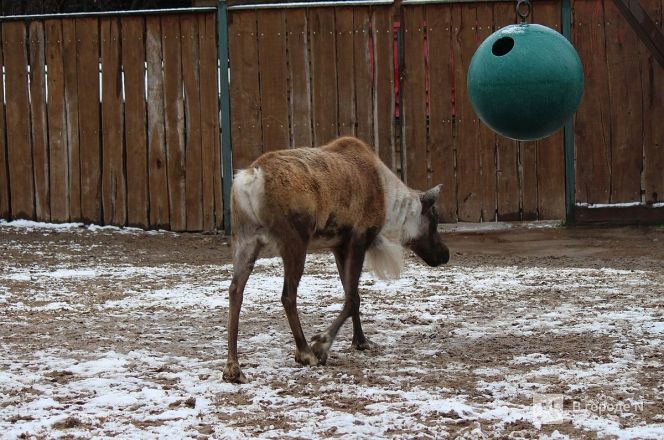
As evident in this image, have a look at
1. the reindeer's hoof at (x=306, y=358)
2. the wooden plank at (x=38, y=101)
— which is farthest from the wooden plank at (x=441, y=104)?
the reindeer's hoof at (x=306, y=358)

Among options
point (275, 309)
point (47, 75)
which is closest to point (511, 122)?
point (275, 309)

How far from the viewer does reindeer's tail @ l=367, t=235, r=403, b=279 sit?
18.7ft

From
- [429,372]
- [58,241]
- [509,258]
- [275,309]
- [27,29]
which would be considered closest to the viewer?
[429,372]

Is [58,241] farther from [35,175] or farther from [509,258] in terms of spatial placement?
[509,258]

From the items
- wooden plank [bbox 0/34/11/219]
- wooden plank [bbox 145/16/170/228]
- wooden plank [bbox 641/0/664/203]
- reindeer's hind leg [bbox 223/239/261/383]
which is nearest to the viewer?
reindeer's hind leg [bbox 223/239/261/383]

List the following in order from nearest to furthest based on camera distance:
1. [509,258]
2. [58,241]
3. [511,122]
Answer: [511,122], [509,258], [58,241]

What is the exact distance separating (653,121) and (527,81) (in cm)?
462

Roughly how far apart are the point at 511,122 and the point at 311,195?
1608 millimetres

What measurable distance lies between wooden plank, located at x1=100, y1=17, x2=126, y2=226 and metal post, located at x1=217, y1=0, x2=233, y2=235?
106 cm

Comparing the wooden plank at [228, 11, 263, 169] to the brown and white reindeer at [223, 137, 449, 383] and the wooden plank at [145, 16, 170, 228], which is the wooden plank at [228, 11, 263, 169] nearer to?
the wooden plank at [145, 16, 170, 228]

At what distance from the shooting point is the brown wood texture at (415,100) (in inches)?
391

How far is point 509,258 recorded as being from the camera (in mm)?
8688

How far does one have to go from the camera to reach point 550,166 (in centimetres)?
992

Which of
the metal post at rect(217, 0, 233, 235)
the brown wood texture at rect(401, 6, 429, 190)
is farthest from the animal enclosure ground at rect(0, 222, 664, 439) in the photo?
the brown wood texture at rect(401, 6, 429, 190)
